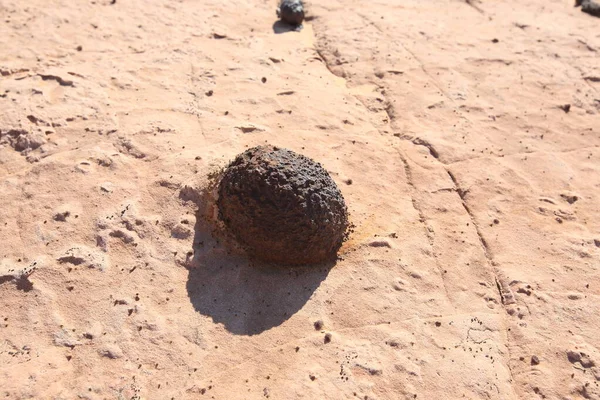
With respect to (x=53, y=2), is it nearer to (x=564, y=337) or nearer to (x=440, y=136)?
(x=440, y=136)

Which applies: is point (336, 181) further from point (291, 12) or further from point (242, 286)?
point (291, 12)

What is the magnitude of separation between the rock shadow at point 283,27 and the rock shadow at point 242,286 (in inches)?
152

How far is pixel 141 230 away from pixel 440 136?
10.1 ft

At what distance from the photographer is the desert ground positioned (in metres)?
4.26

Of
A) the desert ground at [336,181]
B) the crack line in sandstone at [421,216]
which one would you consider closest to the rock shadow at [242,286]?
the desert ground at [336,181]

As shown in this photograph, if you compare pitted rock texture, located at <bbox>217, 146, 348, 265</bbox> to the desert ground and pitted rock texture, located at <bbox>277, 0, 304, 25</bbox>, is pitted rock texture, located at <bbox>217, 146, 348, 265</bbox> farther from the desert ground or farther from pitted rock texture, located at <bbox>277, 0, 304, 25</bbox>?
pitted rock texture, located at <bbox>277, 0, 304, 25</bbox>

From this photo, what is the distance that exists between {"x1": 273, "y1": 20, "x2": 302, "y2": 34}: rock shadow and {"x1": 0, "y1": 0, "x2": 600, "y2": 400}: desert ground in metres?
0.06

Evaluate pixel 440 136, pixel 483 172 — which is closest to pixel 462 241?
pixel 483 172

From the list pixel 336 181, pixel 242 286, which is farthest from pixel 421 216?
pixel 242 286

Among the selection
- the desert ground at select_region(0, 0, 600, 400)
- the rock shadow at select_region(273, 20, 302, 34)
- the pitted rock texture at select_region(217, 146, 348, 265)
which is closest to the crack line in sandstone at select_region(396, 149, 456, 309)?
the desert ground at select_region(0, 0, 600, 400)

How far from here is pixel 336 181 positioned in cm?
561

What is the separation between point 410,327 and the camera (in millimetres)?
4539

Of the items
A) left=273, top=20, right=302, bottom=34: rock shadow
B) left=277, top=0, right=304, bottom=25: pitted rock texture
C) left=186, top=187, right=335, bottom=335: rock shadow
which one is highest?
left=277, top=0, right=304, bottom=25: pitted rock texture

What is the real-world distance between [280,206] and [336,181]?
1.14 metres
